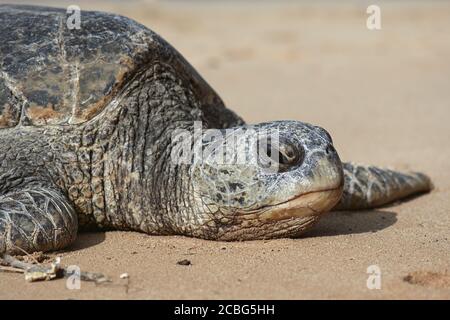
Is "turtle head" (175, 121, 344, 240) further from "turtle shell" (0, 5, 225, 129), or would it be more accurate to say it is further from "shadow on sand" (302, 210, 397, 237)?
"turtle shell" (0, 5, 225, 129)

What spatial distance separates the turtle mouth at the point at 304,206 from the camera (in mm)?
3719

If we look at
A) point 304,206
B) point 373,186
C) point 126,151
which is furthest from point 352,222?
point 126,151

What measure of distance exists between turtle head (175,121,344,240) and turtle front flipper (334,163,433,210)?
40.5 inches

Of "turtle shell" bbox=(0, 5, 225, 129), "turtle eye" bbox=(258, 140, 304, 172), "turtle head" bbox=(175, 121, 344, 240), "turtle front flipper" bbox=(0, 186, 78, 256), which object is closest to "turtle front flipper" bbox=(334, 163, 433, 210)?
"turtle head" bbox=(175, 121, 344, 240)

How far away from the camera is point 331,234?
419 centimetres

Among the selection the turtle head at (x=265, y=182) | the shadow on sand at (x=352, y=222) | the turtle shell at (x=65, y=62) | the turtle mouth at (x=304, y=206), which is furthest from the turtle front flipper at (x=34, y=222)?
the shadow on sand at (x=352, y=222)

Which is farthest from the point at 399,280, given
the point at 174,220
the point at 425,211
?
the point at 425,211

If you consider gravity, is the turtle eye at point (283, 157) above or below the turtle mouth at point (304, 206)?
above

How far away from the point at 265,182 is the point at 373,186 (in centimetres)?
144

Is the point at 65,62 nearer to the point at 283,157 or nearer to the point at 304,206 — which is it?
the point at 283,157

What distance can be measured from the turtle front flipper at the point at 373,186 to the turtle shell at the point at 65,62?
1330mm

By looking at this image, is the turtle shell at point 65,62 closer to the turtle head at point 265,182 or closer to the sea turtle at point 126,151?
the sea turtle at point 126,151

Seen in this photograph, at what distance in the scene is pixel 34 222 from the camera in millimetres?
3717
